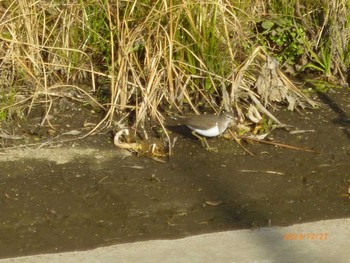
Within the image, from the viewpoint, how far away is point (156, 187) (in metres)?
6.07

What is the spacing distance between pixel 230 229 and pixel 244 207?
35 cm

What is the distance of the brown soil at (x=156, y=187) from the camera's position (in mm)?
5484

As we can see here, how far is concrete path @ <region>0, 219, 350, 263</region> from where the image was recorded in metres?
5.06

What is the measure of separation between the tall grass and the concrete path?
1959 mm

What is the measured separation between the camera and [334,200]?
5.88 meters

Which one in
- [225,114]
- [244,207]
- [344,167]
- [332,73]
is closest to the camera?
[244,207]

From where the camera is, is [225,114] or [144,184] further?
[225,114]

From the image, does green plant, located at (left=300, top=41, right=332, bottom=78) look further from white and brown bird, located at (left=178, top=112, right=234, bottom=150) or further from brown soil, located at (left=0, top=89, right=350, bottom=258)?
white and brown bird, located at (left=178, top=112, right=234, bottom=150)

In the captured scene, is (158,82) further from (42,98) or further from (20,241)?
(20,241)

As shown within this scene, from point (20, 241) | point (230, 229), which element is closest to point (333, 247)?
point (230, 229)

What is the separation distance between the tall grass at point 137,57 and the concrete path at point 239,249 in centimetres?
196
